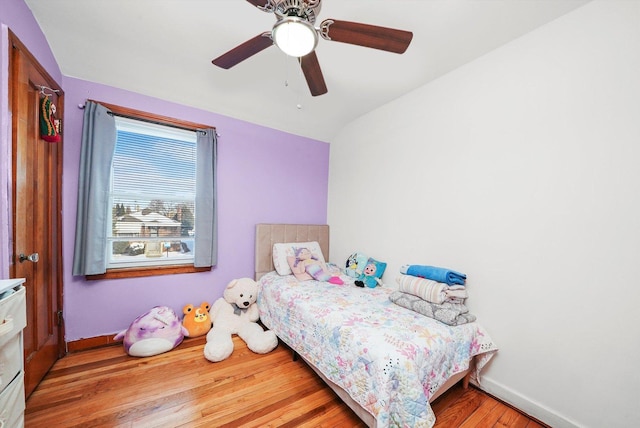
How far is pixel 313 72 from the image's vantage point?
1.56 metres

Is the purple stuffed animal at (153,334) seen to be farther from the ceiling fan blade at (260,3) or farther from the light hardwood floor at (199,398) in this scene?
the ceiling fan blade at (260,3)

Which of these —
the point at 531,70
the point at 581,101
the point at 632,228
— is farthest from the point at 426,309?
the point at 531,70

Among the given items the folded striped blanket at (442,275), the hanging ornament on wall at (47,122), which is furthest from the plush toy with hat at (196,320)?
the folded striped blanket at (442,275)

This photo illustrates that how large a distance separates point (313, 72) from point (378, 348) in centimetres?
174

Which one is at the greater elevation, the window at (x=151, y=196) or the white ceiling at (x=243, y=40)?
the white ceiling at (x=243, y=40)

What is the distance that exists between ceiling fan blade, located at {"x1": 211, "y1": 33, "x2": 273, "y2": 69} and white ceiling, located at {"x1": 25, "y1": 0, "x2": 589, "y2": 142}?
356 mm


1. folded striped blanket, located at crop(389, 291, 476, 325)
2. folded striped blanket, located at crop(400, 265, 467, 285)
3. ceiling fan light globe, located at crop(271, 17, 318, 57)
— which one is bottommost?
folded striped blanket, located at crop(389, 291, 476, 325)

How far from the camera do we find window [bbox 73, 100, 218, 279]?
210 cm

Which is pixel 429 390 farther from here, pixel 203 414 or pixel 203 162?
pixel 203 162

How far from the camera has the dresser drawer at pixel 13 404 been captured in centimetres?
92

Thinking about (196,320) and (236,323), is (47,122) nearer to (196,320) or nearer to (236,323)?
(196,320)

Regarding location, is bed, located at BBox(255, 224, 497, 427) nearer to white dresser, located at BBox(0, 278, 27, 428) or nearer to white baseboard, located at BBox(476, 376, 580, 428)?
white baseboard, located at BBox(476, 376, 580, 428)

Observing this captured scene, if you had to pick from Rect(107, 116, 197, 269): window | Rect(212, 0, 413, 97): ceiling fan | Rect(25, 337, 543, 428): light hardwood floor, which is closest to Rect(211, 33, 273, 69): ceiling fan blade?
Rect(212, 0, 413, 97): ceiling fan

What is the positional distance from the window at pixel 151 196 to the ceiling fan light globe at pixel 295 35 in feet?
6.02
